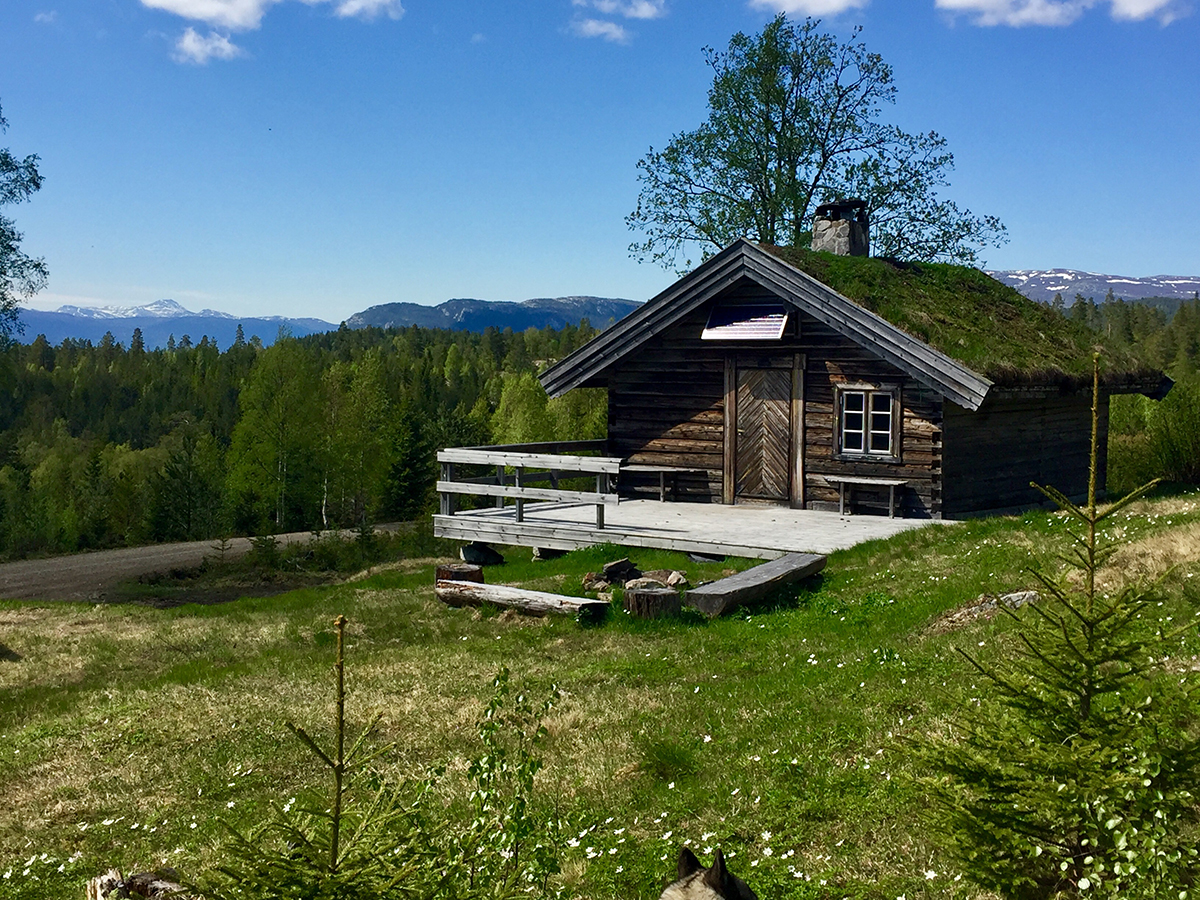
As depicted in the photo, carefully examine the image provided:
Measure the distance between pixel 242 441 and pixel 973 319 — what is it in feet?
139

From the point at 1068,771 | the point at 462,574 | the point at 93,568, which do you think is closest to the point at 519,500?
the point at 462,574

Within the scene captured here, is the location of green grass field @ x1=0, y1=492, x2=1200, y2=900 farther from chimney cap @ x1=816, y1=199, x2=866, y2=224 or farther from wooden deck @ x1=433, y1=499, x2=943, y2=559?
chimney cap @ x1=816, y1=199, x2=866, y2=224

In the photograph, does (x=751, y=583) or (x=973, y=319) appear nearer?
(x=751, y=583)

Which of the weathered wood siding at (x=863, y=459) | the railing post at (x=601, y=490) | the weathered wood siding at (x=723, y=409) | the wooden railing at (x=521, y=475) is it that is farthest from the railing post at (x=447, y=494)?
the weathered wood siding at (x=863, y=459)

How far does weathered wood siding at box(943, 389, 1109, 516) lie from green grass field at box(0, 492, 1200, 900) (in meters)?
3.07

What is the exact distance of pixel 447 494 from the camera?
68.9 ft

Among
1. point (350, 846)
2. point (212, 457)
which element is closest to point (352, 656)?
point (350, 846)

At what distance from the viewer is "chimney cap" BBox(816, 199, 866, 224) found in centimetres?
2555

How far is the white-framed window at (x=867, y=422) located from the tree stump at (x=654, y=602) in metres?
8.54

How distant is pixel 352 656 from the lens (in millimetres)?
13320

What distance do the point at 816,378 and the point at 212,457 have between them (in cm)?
6919

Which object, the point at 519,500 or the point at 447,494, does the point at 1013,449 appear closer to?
the point at 519,500

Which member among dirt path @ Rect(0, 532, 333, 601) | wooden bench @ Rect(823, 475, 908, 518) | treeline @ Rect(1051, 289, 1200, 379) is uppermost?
treeline @ Rect(1051, 289, 1200, 379)

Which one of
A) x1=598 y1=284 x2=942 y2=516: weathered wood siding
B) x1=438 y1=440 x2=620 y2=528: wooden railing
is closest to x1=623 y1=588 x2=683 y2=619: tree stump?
x1=438 y1=440 x2=620 y2=528: wooden railing
